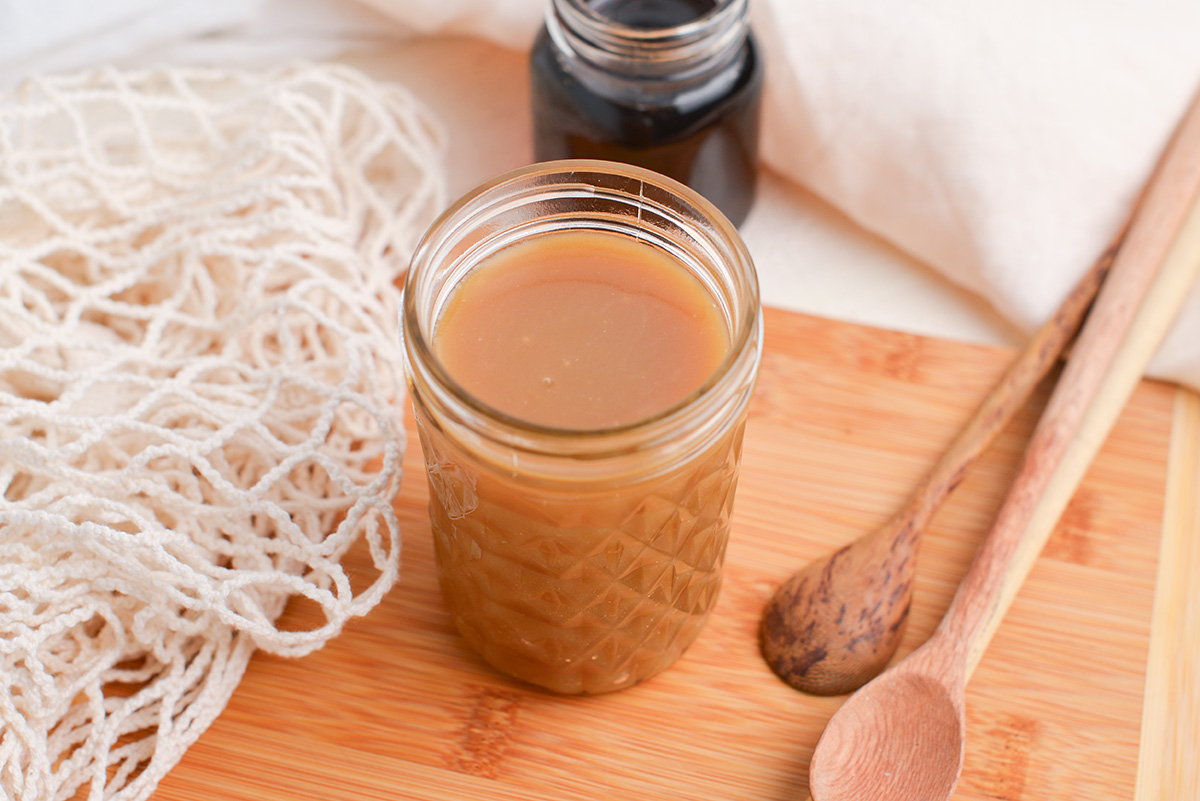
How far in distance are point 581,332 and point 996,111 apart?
575 mm

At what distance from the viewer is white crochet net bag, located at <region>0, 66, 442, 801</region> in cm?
83

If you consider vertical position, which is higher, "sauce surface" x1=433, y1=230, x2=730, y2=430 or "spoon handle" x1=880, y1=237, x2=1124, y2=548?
"sauce surface" x1=433, y1=230, x2=730, y2=430

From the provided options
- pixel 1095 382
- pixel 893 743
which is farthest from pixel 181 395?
pixel 1095 382

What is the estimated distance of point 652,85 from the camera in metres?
1.02

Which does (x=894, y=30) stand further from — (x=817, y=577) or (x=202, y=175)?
(x=202, y=175)

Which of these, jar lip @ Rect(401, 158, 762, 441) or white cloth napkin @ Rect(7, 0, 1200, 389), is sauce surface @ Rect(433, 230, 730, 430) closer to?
jar lip @ Rect(401, 158, 762, 441)

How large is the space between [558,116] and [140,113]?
387 mm

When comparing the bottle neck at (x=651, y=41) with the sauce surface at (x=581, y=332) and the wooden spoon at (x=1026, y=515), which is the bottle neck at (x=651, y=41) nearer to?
the sauce surface at (x=581, y=332)

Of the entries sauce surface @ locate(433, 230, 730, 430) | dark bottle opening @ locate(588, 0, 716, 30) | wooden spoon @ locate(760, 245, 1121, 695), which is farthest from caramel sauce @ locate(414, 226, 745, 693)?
dark bottle opening @ locate(588, 0, 716, 30)

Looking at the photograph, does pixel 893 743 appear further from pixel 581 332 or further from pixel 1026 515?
pixel 581 332

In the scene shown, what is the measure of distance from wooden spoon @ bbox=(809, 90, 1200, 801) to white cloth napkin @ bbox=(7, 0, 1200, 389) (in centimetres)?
5

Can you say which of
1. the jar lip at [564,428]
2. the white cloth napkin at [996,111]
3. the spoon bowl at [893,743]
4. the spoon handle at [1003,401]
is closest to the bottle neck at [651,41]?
the white cloth napkin at [996,111]

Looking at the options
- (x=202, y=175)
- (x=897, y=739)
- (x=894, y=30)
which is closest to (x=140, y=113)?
(x=202, y=175)

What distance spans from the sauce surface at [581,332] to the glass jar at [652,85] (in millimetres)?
275
